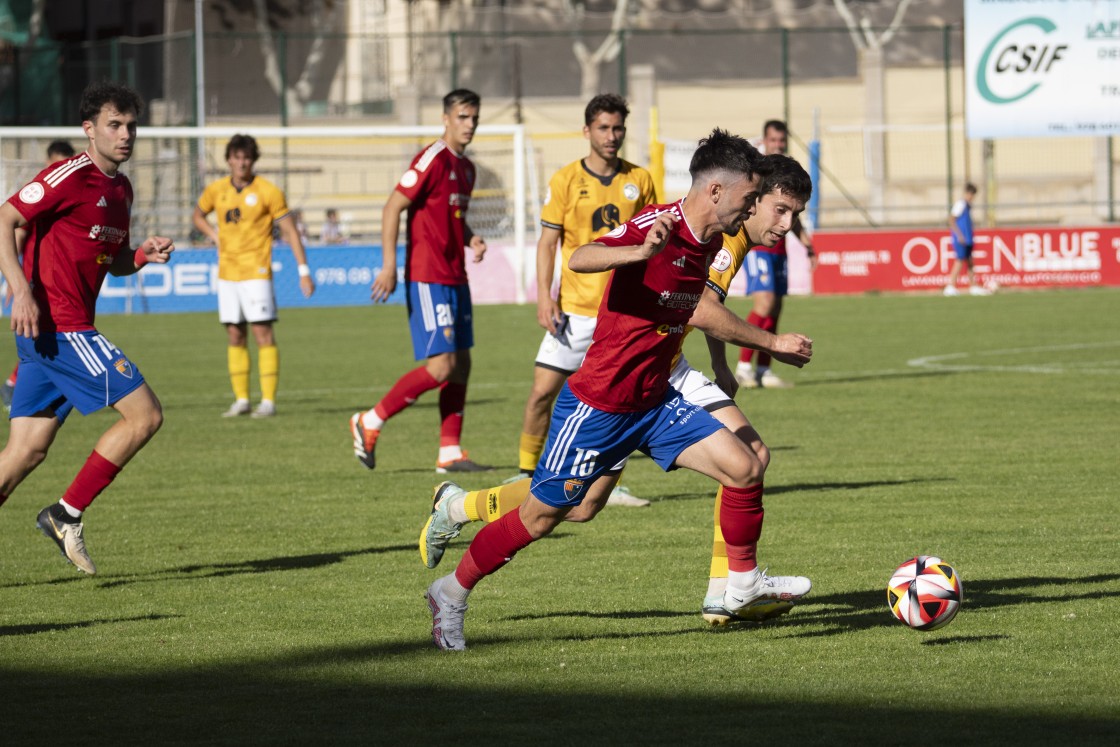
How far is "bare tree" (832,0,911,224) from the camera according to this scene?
46.3 m

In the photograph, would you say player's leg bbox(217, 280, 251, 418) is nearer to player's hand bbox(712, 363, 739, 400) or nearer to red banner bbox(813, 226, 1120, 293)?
player's hand bbox(712, 363, 739, 400)

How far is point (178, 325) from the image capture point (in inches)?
1036

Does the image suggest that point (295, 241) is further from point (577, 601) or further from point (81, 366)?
point (577, 601)

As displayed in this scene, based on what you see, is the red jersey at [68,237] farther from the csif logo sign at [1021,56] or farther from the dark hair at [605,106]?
the csif logo sign at [1021,56]

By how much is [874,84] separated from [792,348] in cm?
4888

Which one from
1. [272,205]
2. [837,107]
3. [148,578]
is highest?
[837,107]

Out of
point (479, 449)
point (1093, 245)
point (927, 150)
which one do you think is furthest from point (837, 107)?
point (479, 449)

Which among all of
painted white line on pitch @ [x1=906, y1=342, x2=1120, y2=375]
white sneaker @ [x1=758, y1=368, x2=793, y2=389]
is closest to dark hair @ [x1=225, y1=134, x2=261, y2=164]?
white sneaker @ [x1=758, y1=368, x2=793, y2=389]

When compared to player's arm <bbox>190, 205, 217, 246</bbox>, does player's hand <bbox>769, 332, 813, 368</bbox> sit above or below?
below

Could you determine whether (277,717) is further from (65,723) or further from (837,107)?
(837,107)

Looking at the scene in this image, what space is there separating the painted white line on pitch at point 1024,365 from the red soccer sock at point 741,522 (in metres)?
11.5

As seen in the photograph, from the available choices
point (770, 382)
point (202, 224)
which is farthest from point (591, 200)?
point (770, 382)

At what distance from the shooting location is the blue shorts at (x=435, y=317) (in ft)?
36.3

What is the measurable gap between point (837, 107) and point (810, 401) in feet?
129
